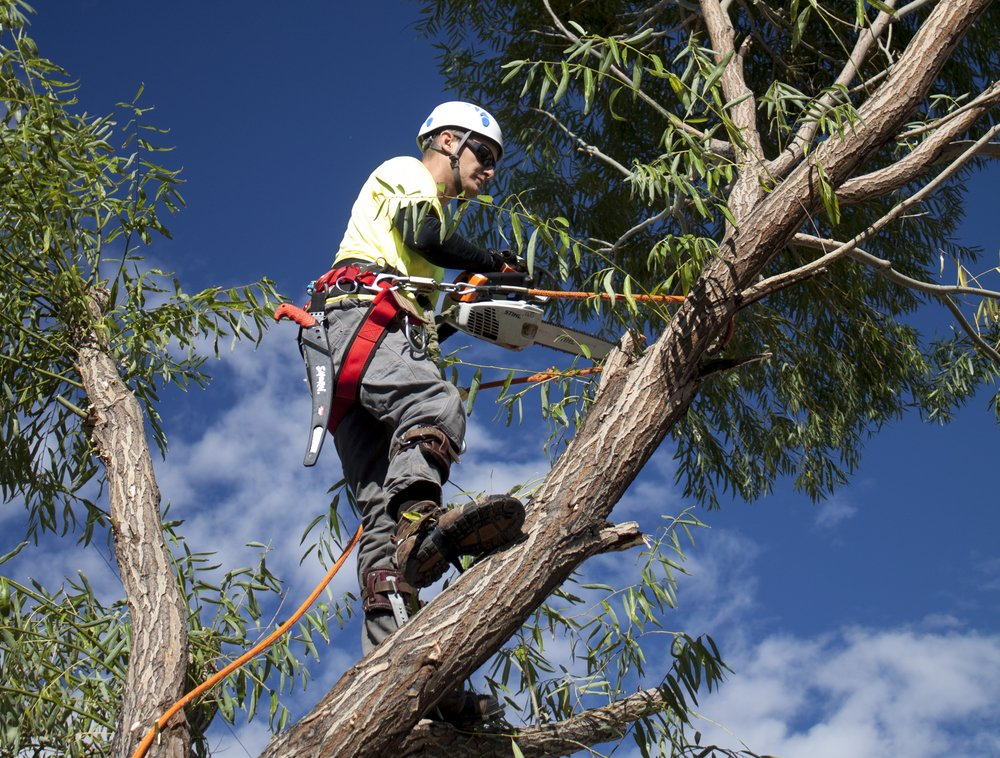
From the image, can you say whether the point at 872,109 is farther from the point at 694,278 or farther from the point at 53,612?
the point at 53,612

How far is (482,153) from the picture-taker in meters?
3.46

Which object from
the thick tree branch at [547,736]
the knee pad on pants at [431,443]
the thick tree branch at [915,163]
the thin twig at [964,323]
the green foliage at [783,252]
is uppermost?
the green foliage at [783,252]

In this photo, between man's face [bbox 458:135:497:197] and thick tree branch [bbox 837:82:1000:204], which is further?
man's face [bbox 458:135:497:197]

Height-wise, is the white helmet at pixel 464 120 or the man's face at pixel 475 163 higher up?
the white helmet at pixel 464 120

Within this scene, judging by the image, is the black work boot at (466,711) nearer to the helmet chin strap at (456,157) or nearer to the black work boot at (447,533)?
the black work boot at (447,533)

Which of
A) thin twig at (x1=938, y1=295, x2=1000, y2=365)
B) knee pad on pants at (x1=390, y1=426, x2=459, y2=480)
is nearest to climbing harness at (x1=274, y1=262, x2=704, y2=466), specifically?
knee pad on pants at (x1=390, y1=426, x2=459, y2=480)

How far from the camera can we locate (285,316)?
3.36 m

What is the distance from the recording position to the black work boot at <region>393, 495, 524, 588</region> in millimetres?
2592

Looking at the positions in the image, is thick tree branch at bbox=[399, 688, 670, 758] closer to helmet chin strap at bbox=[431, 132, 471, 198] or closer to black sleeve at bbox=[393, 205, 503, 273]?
black sleeve at bbox=[393, 205, 503, 273]

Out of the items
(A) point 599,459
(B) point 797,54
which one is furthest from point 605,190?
(A) point 599,459

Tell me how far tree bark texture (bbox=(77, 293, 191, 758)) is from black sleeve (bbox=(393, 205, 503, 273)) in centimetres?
92

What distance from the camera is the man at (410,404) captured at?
2779mm

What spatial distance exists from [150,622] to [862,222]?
16.3 feet

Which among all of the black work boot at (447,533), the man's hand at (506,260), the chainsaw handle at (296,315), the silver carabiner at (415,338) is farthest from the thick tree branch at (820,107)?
the chainsaw handle at (296,315)
